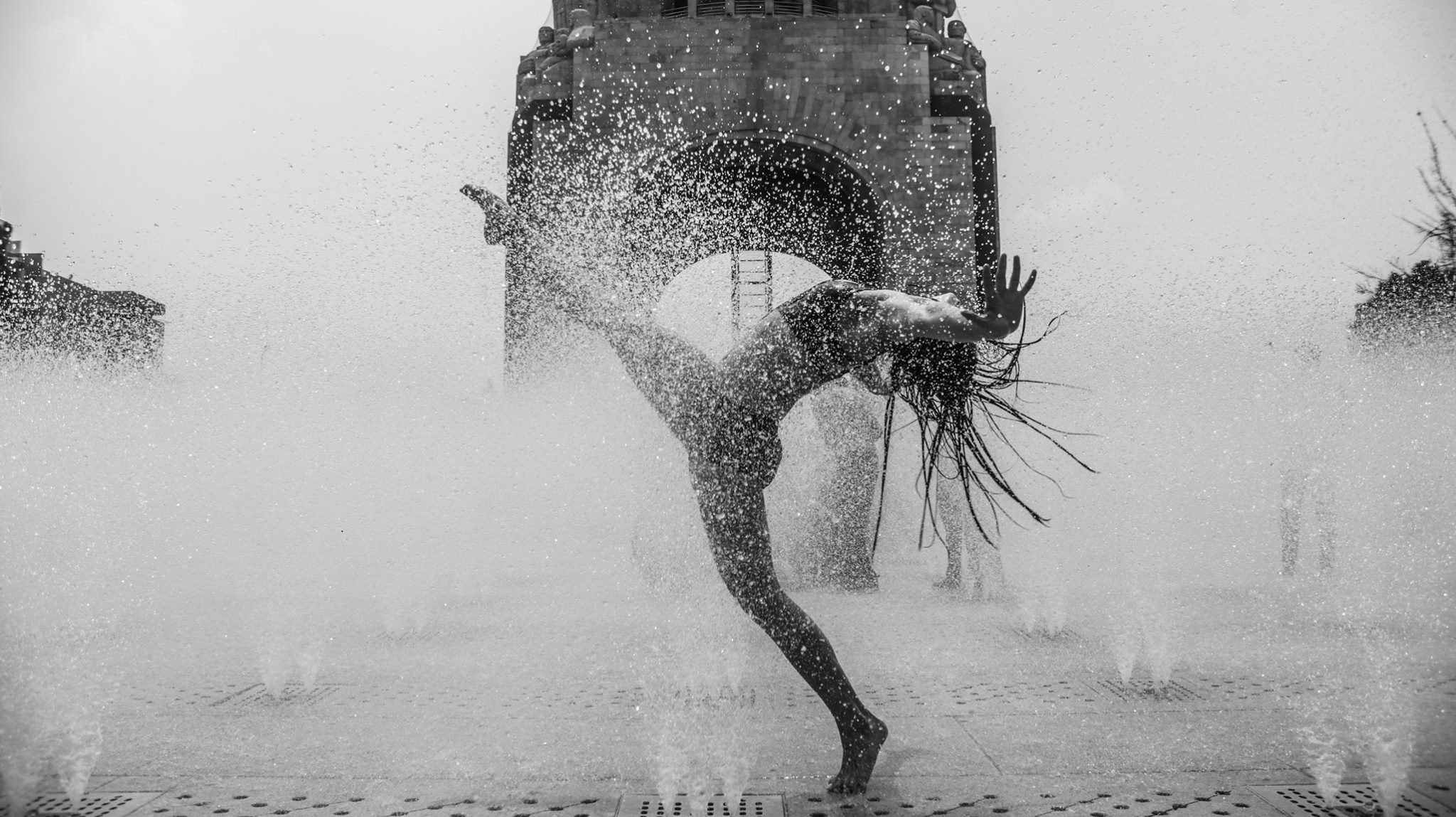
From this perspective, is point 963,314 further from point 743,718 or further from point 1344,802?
point 743,718

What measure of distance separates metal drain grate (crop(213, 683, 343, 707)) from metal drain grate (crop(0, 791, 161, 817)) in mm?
997

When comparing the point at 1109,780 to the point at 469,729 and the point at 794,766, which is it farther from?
the point at 469,729

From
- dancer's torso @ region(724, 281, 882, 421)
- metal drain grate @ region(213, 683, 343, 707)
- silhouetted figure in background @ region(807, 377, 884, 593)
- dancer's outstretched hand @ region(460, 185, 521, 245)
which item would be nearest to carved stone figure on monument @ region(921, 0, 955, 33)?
silhouetted figure in background @ region(807, 377, 884, 593)

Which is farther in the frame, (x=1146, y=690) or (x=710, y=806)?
(x=1146, y=690)

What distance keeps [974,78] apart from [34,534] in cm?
1227

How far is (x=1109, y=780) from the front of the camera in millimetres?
2773

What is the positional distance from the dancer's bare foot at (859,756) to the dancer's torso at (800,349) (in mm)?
995

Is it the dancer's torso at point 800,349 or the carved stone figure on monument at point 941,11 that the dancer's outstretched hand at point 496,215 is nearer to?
the dancer's torso at point 800,349

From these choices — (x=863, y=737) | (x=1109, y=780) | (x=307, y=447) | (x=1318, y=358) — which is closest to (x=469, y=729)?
(x=863, y=737)

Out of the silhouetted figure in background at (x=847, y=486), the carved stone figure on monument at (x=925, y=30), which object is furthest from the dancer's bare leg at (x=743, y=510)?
the carved stone figure on monument at (x=925, y=30)

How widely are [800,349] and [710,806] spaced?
1.37 m

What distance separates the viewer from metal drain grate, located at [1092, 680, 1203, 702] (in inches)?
147

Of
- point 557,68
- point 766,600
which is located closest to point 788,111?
point 557,68

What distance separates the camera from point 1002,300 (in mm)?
2502
